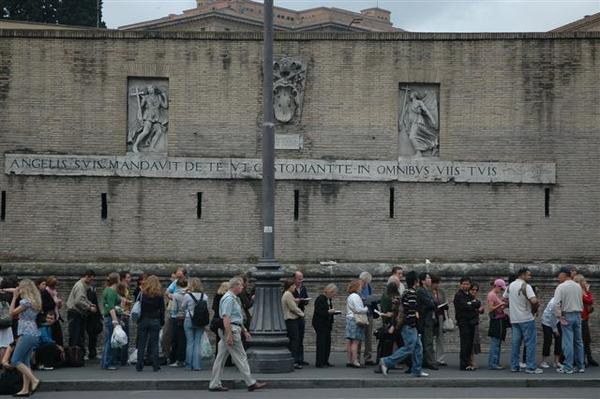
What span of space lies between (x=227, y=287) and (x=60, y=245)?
7.56 m

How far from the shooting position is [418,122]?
2616 cm

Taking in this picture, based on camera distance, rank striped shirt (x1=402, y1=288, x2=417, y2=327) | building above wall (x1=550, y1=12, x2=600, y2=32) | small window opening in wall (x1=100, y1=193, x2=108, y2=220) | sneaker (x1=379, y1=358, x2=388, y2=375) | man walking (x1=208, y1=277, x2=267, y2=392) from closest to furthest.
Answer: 1. man walking (x1=208, y1=277, x2=267, y2=392)
2. striped shirt (x1=402, y1=288, x2=417, y2=327)
3. sneaker (x1=379, y1=358, x2=388, y2=375)
4. small window opening in wall (x1=100, y1=193, x2=108, y2=220)
5. building above wall (x1=550, y1=12, x2=600, y2=32)

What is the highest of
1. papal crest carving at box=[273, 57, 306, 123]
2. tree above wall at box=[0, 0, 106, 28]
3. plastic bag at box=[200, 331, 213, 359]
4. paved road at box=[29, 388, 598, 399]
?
tree above wall at box=[0, 0, 106, 28]

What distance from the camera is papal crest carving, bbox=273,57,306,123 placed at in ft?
84.9

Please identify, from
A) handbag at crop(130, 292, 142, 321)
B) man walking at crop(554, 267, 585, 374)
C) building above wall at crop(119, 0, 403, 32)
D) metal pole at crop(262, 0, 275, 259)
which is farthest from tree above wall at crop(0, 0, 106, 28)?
man walking at crop(554, 267, 585, 374)

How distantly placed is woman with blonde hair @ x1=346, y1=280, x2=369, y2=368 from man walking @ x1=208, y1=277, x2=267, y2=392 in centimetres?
336

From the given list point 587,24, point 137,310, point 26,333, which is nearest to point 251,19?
point 587,24

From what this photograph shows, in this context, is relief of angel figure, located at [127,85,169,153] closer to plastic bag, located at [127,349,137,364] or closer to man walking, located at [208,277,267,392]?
plastic bag, located at [127,349,137,364]

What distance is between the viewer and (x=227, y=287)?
19422 mm

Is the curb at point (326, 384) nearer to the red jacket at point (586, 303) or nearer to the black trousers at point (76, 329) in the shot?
the red jacket at point (586, 303)

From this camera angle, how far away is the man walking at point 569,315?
20.2 m

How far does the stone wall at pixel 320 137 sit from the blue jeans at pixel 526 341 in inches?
234

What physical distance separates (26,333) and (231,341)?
3.09m

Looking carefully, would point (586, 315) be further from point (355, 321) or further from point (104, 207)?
point (104, 207)
